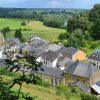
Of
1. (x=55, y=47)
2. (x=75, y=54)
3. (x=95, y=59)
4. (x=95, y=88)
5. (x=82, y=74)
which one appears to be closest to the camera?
(x=95, y=88)

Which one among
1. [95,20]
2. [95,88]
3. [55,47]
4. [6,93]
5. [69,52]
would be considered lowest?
[55,47]

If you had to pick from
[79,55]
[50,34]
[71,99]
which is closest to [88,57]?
[79,55]

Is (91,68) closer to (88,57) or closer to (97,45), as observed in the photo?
(88,57)

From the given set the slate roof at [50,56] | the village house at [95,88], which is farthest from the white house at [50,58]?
the village house at [95,88]

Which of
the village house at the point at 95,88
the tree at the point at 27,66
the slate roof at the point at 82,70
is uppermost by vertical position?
the tree at the point at 27,66

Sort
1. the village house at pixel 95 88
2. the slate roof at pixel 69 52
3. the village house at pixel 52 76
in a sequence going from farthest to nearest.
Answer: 1. the slate roof at pixel 69 52
2. the village house at pixel 52 76
3. the village house at pixel 95 88

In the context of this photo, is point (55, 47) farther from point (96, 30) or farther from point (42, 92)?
point (42, 92)

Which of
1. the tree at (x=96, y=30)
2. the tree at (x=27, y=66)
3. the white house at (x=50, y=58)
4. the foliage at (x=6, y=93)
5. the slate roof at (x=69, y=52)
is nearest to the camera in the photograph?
the foliage at (x=6, y=93)

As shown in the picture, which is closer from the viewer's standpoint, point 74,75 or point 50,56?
point 74,75

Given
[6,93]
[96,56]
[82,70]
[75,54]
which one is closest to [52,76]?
[82,70]

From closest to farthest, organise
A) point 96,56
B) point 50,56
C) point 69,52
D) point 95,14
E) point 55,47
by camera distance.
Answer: point 96,56
point 50,56
point 69,52
point 55,47
point 95,14

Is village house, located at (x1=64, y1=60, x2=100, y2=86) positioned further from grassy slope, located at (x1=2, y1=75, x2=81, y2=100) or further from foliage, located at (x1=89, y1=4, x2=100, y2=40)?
foliage, located at (x1=89, y1=4, x2=100, y2=40)

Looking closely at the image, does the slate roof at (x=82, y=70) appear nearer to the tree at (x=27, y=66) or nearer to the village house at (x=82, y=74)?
the village house at (x=82, y=74)
